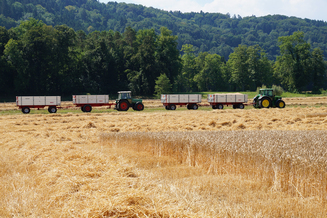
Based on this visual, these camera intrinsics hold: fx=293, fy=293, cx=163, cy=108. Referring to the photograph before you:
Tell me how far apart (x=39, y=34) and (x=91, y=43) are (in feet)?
53.4

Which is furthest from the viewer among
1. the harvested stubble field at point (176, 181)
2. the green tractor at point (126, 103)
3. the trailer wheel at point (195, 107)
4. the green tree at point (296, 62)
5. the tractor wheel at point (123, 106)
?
the green tree at point (296, 62)

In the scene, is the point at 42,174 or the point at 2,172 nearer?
the point at 42,174

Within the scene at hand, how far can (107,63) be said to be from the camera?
7800 cm

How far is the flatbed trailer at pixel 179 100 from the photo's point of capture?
36800mm

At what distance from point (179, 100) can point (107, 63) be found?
45.5m

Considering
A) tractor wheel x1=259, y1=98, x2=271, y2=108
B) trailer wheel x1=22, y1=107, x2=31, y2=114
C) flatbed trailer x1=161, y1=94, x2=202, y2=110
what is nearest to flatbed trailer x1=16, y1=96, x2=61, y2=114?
trailer wheel x1=22, y1=107, x2=31, y2=114

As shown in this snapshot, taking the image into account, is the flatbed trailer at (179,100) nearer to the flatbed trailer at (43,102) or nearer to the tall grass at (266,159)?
the flatbed trailer at (43,102)

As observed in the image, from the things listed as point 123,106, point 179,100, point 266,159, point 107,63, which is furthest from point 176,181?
point 107,63

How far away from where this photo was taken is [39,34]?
65812 millimetres

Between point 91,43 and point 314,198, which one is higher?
point 91,43

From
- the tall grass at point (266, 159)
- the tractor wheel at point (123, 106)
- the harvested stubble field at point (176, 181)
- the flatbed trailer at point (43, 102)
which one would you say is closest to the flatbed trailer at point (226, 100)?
the tractor wheel at point (123, 106)

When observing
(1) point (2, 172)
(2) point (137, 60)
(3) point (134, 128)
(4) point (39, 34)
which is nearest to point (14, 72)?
(4) point (39, 34)

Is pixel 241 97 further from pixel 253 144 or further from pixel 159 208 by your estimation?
pixel 159 208

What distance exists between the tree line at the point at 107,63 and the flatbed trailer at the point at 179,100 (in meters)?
34.3
